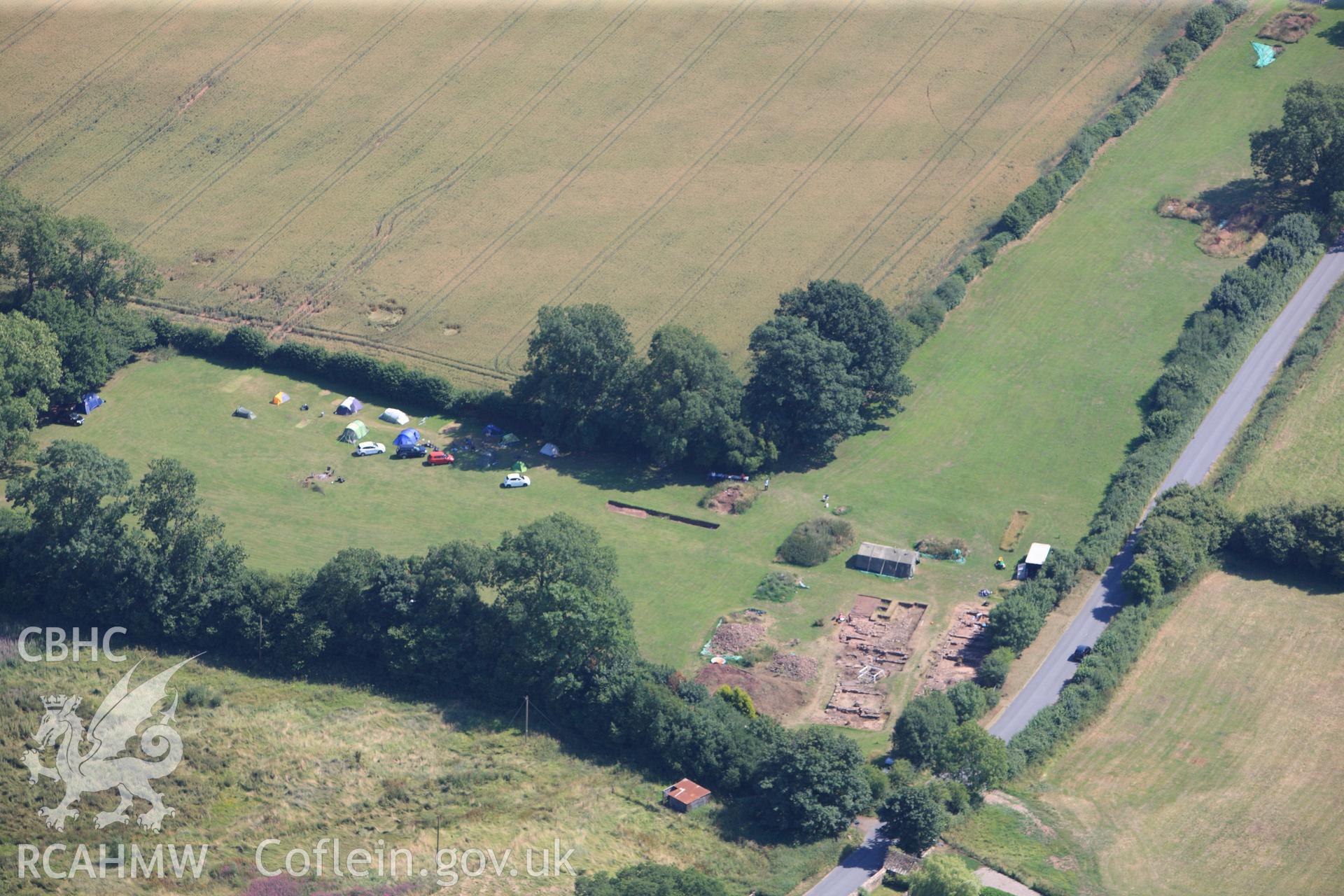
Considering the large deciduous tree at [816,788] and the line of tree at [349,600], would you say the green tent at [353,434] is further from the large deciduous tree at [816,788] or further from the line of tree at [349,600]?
the large deciduous tree at [816,788]

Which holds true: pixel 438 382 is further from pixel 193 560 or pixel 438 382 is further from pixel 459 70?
pixel 459 70

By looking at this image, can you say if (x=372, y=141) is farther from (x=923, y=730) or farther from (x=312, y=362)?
(x=923, y=730)

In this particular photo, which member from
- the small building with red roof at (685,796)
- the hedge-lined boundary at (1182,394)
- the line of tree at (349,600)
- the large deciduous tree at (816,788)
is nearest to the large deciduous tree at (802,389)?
the hedge-lined boundary at (1182,394)

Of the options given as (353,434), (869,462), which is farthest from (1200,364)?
(353,434)

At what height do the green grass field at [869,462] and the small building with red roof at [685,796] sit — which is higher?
the green grass field at [869,462]

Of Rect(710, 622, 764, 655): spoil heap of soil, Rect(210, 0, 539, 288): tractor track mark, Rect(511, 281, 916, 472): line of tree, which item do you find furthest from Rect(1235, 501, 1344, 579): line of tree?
Rect(210, 0, 539, 288): tractor track mark

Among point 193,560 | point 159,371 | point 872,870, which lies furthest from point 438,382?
point 872,870

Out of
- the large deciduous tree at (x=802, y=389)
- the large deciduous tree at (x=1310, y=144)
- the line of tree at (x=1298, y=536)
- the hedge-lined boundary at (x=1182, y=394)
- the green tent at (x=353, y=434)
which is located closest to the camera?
the hedge-lined boundary at (x=1182, y=394)
